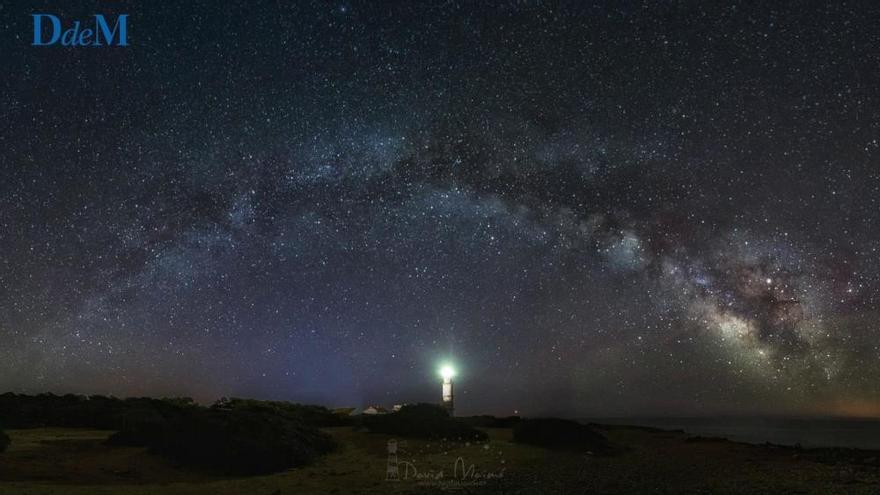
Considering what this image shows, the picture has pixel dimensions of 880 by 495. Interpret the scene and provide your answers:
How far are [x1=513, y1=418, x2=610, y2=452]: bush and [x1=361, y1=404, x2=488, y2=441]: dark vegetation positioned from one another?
155 cm

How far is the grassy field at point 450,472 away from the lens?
12.6 metres

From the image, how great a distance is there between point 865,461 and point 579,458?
7.68 m

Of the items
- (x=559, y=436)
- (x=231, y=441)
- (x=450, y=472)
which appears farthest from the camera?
(x=559, y=436)

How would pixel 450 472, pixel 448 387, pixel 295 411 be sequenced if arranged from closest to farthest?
pixel 450 472, pixel 295 411, pixel 448 387

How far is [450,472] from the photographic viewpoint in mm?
14672

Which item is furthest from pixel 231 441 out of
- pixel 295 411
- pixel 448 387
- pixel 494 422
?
pixel 448 387

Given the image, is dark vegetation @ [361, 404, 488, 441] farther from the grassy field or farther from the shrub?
the shrub

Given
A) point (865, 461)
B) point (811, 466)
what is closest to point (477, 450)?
point (811, 466)

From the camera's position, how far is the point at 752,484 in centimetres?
1305

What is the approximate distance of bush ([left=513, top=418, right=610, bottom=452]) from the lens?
782 inches

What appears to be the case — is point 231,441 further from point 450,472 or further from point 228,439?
point 450,472

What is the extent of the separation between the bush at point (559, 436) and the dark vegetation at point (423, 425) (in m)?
1.55

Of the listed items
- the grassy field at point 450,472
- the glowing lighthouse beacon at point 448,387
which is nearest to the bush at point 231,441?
the grassy field at point 450,472

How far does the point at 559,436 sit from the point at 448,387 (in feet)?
49.3
